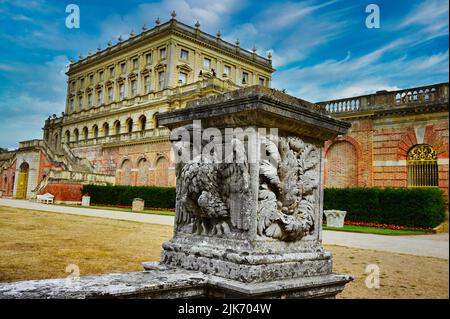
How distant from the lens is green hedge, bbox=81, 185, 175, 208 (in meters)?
26.0

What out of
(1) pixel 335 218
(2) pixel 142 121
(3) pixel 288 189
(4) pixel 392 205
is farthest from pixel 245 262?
(2) pixel 142 121

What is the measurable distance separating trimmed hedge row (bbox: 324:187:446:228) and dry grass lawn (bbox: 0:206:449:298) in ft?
29.2

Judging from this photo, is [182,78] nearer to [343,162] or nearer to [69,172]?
[69,172]

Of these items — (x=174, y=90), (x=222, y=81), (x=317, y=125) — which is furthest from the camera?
(x=174, y=90)

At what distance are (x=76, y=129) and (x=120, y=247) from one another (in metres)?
50.1

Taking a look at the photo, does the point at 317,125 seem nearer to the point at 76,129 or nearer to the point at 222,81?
the point at 222,81

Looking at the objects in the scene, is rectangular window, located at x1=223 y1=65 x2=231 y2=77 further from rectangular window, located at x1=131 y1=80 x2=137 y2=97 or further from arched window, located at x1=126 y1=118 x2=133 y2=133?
arched window, located at x1=126 y1=118 x2=133 y2=133

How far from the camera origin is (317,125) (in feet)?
10.5

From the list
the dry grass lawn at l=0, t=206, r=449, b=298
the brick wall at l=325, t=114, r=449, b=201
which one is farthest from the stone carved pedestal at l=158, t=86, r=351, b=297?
the brick wall at l=325, t=114, r=449, b=201

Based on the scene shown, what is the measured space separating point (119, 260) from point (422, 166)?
60.2 feet

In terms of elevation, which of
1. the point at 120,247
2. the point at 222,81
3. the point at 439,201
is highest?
the point at 222,81

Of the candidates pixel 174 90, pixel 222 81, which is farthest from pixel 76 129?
pixel 222 81
